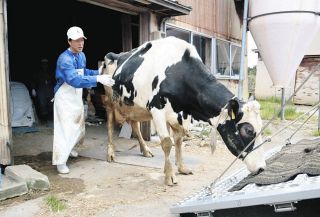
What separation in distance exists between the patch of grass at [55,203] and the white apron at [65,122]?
103 centimetres

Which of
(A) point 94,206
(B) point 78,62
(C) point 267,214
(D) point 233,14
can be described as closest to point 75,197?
(A) point 94,206

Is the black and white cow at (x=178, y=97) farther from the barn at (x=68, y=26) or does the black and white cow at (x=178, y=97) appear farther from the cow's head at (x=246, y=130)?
the barn at (x=68, y=26)

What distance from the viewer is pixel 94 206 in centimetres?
379

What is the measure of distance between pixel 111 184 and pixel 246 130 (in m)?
1.96

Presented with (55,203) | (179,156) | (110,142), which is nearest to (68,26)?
(110,142)

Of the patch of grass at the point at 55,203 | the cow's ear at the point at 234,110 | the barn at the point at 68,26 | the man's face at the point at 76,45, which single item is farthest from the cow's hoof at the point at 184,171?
the barn at the point at 68,26

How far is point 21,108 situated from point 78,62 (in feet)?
12.0

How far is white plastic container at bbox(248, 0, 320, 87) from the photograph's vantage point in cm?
905

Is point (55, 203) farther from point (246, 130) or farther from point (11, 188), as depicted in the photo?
point (246, 130)

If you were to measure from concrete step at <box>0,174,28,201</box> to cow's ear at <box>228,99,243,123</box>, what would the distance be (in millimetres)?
2513

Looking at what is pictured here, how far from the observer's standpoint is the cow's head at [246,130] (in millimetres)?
3586

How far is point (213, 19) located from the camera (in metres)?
11.2

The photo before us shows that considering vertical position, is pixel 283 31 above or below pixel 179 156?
above

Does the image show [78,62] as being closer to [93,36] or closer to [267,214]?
[267,214]
